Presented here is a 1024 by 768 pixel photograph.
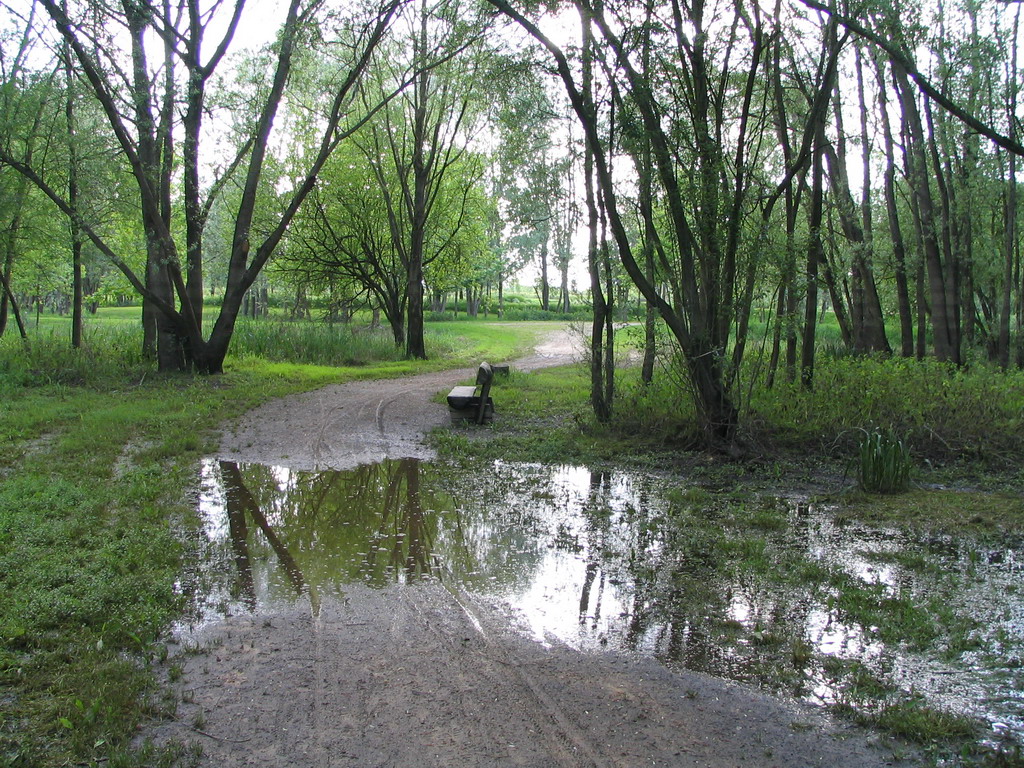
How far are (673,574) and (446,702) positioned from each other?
98.4 inches

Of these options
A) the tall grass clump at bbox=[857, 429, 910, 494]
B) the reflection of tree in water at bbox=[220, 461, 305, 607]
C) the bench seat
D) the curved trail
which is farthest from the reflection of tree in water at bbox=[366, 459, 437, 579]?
the tall grass clump at bbox=[857, 429, 910, 494]

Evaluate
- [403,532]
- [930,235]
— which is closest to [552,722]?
[403,532]

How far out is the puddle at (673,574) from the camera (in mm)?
4176

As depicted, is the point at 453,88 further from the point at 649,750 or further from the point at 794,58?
the point at 649,750

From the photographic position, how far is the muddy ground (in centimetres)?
332

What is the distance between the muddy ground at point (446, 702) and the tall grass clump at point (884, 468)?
4.96 metres

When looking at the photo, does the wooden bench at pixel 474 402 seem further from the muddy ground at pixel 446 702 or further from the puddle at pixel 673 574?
the muddy ground at pixel 446 702

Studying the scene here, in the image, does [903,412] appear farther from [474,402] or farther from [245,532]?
[245,532]

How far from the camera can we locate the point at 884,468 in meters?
7.91

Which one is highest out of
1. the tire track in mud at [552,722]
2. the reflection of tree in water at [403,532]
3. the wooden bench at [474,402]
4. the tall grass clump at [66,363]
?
the tall grass clump at [66,363]

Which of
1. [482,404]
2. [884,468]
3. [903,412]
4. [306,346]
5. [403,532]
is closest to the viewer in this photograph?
[403,532]

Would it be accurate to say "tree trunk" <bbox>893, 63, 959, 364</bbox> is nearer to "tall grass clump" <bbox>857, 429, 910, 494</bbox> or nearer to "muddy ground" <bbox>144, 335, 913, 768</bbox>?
"tall grass clump" <bbox>857, 429, 910, 494</bbox>

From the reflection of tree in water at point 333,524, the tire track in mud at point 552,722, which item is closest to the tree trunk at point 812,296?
the reflection of tree in water at point 333,524

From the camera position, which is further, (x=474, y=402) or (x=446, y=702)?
(x=474, y=402)
